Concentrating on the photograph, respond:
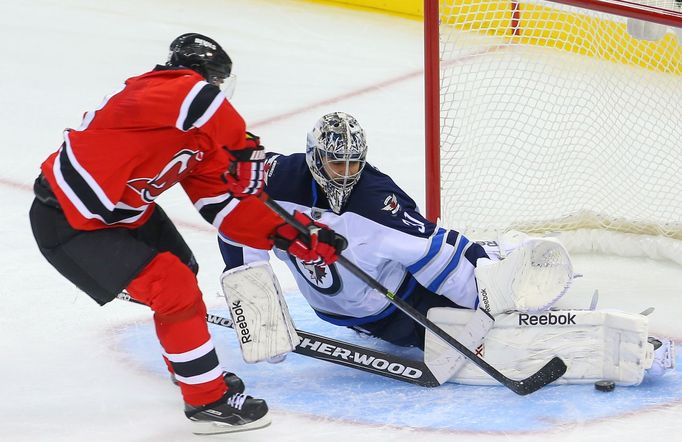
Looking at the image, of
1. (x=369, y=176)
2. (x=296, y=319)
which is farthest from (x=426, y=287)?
(x=296, y=319)

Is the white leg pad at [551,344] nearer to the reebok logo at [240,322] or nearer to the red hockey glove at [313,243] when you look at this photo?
the red hockey glove at [313,243]

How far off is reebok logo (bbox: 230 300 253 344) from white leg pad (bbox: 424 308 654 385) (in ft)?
1.66

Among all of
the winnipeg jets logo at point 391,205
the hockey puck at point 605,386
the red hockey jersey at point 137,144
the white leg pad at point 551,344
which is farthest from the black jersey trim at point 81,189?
the hockey puck at point 605,386

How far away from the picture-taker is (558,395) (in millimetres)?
3342

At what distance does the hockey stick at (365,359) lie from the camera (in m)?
3.41

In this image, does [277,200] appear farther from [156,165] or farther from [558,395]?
[558,395]

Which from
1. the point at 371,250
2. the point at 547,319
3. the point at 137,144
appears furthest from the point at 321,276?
the point at 137,144

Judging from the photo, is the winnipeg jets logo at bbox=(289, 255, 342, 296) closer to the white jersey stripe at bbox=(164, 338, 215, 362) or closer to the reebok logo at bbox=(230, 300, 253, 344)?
the reebok logo at bbox=(230, 300, 253, 344)

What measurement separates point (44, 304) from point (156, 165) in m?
1.19

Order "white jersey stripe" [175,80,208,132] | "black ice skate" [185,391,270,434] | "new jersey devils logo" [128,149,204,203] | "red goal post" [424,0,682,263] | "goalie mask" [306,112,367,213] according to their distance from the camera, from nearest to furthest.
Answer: "white jersey stripe" [175,80,208,132]
"new jersey devils logo" [128,149,204,203]
"black ice skate" [185,391,270,434]
"goalie mask" [306,112,367,213]
"red goal post" [424,0,682,263]

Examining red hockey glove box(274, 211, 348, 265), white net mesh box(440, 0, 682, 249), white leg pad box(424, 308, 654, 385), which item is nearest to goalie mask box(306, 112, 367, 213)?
red hockey glove box(274, 211, 348, 265)

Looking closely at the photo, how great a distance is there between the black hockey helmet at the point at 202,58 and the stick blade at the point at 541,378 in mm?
1148

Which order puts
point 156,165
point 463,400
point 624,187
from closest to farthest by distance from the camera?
point 156,165, point 463,400, point 624,187

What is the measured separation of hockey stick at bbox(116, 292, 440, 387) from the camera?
3.41m
